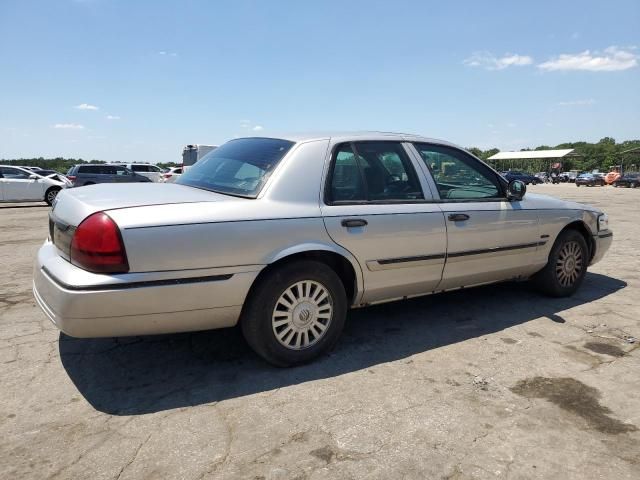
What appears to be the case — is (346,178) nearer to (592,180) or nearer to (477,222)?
(477,222)

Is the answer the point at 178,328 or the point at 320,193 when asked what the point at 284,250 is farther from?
the point at 178,328

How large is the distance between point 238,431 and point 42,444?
94 cm

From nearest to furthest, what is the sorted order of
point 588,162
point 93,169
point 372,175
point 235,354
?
1. point 235,354
2. point 372,175
3. point 93,169
4. point 588,162

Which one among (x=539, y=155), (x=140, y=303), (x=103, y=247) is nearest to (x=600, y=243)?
(x=140, y=303)

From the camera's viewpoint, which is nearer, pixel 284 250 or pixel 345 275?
pixel 284 250

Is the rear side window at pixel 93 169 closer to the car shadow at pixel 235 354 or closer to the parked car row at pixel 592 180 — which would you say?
the car shadow at pixel 235 354

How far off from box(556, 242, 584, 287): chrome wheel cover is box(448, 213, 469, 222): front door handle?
4.88ft

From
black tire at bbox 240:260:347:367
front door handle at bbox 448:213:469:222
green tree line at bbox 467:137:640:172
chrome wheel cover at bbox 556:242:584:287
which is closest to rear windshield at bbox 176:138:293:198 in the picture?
black tire at bbox 240:260:347:367

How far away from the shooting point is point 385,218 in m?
3.40

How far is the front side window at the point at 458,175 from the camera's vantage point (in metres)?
3.87

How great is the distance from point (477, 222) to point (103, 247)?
2795 mm

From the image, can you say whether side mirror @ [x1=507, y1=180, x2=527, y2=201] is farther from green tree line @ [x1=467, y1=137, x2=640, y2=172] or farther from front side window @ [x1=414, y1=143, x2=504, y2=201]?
green tree line @ [x1=467, y1=137, x2=640, y2=172]

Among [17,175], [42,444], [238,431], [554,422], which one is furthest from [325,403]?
[17,175]

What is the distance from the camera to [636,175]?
39750 mm
